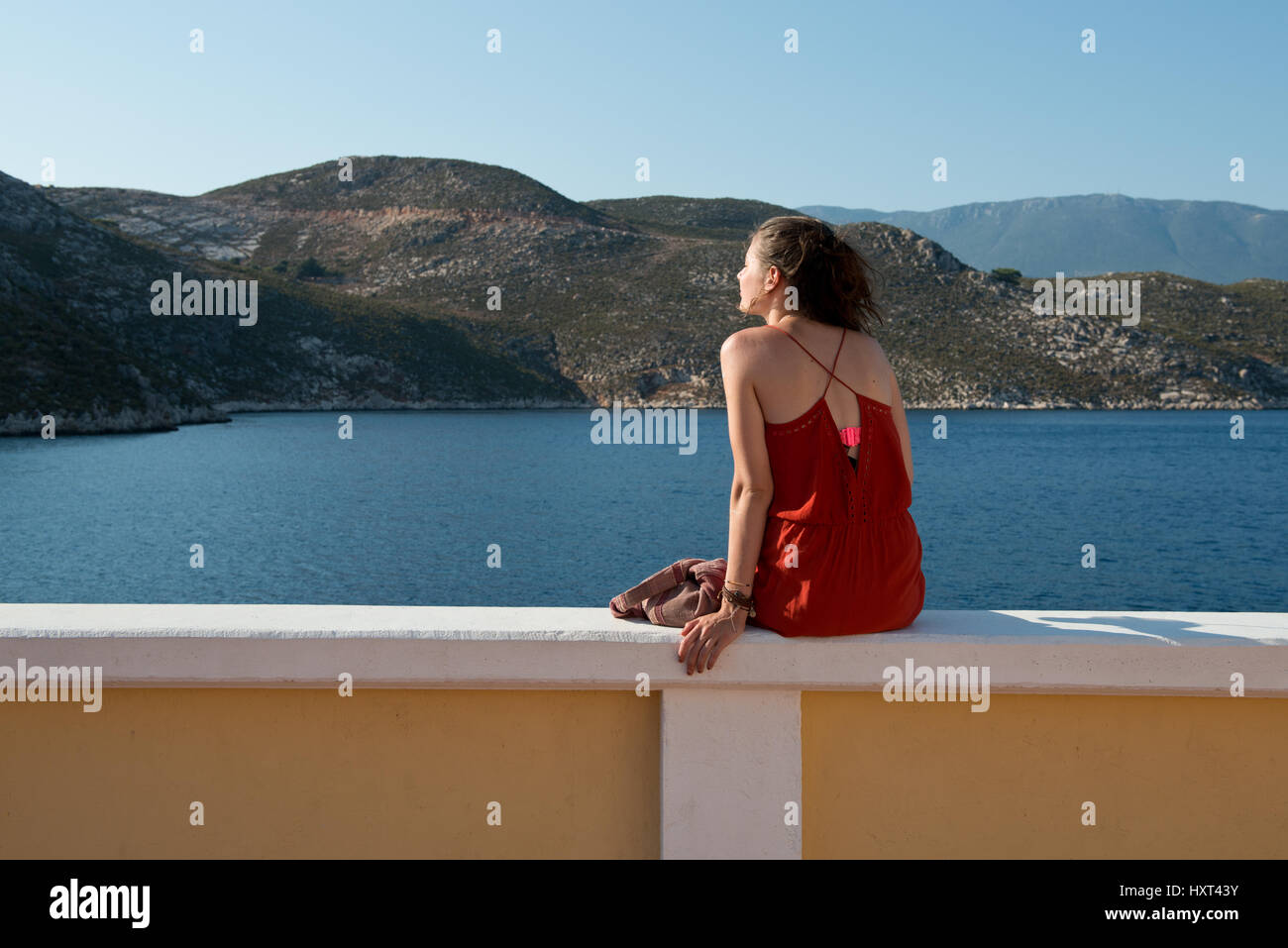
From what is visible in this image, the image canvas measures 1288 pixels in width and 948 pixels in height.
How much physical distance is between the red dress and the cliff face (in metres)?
64.6

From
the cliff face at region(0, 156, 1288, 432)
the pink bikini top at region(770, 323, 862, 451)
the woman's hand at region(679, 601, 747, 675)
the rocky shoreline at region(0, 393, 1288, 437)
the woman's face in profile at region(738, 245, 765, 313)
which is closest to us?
the woman's hand at region(679, 601, 747, 675)

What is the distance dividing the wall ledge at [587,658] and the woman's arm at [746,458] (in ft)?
0.79

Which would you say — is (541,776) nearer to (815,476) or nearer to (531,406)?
(815,476)

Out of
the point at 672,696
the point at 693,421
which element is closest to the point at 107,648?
the point at 672,696

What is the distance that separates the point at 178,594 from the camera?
2189cm

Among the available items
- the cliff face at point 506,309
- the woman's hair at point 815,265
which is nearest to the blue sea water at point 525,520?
the cliff face at point 506,309

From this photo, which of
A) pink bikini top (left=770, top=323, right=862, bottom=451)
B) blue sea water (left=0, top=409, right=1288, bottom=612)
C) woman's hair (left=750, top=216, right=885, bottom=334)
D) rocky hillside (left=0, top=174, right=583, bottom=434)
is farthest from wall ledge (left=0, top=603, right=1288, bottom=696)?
rocky hillside (left=0, top=174, right=583, bottom=434)

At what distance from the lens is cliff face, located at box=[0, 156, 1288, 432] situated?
71625 mm

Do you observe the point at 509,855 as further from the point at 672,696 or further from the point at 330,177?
the point at 330,177

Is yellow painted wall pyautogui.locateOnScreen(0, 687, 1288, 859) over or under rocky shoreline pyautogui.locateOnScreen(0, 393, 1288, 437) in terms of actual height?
under

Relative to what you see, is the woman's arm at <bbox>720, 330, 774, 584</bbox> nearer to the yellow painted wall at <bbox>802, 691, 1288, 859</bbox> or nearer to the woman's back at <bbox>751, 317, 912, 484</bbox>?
the woman's back at <bbox>751, 317, 912, 484</bbox>

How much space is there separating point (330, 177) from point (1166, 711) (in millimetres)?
112120

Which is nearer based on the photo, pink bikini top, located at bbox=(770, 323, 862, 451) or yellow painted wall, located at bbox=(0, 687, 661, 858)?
yellow painted wall, located at bbox=(0, 687, 661, 858)

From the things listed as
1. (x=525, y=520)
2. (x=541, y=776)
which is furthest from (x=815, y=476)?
(x=525, y=520)
